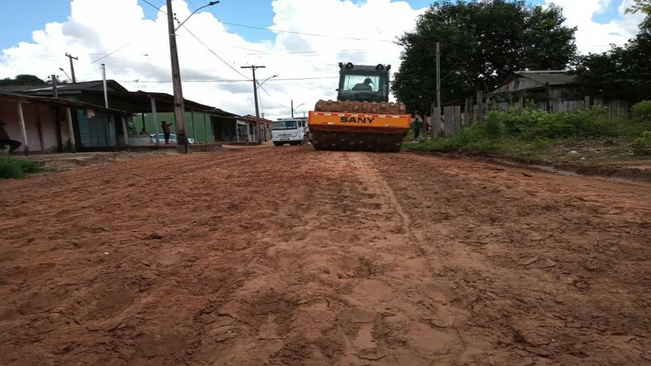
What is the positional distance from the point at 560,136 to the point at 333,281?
41.6ft

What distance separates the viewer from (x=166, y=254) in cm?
370

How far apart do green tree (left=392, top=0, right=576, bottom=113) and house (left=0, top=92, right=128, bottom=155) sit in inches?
809

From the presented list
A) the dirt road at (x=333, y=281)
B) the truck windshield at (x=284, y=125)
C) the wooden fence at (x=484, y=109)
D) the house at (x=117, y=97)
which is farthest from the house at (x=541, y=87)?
the house at (x=117, y=97)

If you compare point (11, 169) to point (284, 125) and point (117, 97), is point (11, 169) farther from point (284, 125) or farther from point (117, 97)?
point (284, 125)

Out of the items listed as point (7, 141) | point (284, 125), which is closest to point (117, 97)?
point (284, 125)

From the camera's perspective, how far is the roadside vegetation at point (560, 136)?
10.6 metres

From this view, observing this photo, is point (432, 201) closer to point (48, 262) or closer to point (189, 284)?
point (189, 284)

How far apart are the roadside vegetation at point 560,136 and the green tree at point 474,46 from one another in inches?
690


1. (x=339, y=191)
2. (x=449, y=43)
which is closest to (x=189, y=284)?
(x=339, y=191)

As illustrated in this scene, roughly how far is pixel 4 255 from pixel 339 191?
12.3 feet

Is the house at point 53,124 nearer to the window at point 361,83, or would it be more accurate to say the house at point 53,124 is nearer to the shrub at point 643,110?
the window at point 361,83

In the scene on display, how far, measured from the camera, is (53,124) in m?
21.6

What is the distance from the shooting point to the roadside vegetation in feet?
34.8

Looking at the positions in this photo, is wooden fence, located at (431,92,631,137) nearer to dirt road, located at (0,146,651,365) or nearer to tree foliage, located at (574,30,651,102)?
tree foliage, located at (574,30,651,102)
